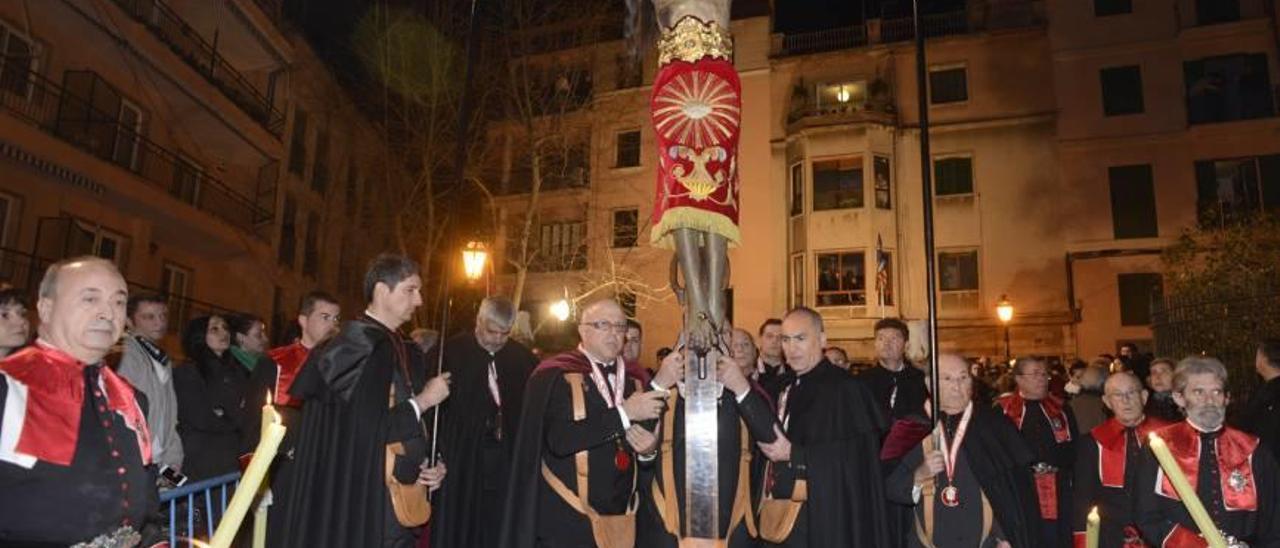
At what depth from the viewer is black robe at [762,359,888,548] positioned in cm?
411

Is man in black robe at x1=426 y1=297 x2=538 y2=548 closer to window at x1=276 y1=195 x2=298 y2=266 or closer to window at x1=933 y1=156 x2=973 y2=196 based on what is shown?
window at x1=276 y1=195 x2=298 y2=266

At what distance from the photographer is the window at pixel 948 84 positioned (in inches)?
1024

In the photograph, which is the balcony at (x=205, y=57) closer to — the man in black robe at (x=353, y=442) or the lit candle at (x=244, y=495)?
the man in black robe at (x=353, y=442)

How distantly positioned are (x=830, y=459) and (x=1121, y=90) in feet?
83.3

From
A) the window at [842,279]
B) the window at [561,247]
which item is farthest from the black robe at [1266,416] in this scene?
the window at [561,247]

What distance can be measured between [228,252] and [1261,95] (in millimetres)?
28874

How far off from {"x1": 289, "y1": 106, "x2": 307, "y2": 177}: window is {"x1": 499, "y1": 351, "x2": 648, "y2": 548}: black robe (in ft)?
76.0

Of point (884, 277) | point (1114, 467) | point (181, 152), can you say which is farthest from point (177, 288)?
point (1114, 467)

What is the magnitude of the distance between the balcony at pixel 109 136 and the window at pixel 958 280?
2013 cm

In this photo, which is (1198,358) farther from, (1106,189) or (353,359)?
(1106,189)

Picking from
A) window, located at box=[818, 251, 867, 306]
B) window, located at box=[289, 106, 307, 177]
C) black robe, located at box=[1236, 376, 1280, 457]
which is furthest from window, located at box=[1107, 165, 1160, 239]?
window, located at box=[289, 106, 307, 177]

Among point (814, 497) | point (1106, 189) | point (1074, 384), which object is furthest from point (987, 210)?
point (814, 497)

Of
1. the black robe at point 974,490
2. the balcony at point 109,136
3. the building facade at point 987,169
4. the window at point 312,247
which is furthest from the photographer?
the window at point 312,247

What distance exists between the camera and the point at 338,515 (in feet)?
13.1
